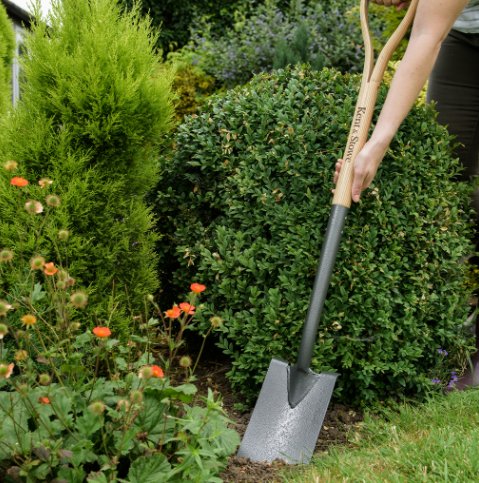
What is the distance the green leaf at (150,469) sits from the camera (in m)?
1.42

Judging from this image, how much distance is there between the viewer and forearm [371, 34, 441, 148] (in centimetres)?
192

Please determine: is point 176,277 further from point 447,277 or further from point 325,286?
point 447,277

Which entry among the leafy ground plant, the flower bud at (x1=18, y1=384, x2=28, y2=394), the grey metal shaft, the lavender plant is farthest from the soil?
the lavender plant

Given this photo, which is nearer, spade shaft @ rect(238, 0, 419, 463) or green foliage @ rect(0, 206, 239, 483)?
green foliage @ rect(0, 206, 239, 483)

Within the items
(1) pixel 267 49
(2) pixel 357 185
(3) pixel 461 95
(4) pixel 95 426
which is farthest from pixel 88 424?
(1) pixel 267 49

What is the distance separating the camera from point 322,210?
217cm

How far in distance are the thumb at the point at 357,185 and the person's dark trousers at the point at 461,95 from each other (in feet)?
3.30

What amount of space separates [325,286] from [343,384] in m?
0.64

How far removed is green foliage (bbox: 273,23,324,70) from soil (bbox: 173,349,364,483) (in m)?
5.32

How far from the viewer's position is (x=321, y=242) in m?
2.17

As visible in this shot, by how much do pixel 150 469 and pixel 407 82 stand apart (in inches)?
73.1

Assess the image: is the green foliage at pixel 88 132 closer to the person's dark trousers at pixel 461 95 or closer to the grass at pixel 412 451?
the grass at pixel 412 451

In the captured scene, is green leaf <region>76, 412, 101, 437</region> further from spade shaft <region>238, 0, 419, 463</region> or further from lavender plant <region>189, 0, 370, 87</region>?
lavender plant <region>189, 0, 370, 87</region>

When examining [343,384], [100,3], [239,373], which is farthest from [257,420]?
[100,3]
